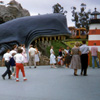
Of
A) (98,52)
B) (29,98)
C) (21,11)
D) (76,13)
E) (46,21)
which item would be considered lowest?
(29,98)

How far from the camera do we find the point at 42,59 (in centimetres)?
2202

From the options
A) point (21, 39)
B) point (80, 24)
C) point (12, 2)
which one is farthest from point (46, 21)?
point (80, 24)

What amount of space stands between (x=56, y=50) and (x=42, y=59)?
16574mm

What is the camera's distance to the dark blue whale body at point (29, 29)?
13961 mm

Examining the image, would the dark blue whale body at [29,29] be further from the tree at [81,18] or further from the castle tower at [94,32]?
the tree at [81,18]

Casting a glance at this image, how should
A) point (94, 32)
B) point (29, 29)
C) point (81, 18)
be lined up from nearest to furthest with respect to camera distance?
point (29, 29) < point (94, 32) < point (81, 18)

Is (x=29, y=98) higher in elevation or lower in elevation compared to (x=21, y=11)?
lower

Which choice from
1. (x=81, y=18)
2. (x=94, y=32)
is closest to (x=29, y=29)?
(x=94, y=32)

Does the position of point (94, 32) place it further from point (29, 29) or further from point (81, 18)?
point (81, 18)

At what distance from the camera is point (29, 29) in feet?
45.7

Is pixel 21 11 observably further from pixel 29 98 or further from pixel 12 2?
pixel 29 98

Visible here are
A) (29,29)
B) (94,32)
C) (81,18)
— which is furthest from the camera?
(81,18)

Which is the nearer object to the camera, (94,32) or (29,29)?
(29,29)

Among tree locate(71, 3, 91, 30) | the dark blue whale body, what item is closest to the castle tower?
the dark blue whale body
